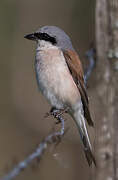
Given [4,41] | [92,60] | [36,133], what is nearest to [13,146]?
[36,133]

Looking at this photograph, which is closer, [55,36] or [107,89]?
[107,89]

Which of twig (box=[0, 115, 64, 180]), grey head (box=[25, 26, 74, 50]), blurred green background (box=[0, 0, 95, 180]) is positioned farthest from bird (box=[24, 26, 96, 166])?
blurred green background (box=[0, 0, 95, 180])

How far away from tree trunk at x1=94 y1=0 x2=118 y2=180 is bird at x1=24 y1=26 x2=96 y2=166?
27.1 inches

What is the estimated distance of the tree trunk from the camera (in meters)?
3.34

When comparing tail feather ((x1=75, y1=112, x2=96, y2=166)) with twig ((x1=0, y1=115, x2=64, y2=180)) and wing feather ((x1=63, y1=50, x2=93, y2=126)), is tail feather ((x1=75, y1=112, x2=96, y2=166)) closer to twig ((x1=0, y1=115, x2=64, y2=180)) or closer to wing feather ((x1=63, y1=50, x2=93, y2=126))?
wing feather ((x1=63, y1=50, x2=93, y2=126))

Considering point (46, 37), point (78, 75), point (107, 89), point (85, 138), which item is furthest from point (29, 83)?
point (107, 89)

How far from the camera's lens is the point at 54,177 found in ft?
19.6

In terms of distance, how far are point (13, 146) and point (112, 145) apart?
3.06 meters

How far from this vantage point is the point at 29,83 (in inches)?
256

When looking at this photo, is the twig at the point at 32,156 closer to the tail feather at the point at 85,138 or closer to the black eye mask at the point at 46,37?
the tail feather at the point at 85,138

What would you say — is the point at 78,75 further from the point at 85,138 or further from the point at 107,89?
the point at 107,89

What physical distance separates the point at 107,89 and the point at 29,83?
318 centimetres

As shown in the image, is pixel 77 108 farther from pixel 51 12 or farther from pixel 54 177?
pixel 51 12

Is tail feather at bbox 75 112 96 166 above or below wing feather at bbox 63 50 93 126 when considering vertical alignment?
below
